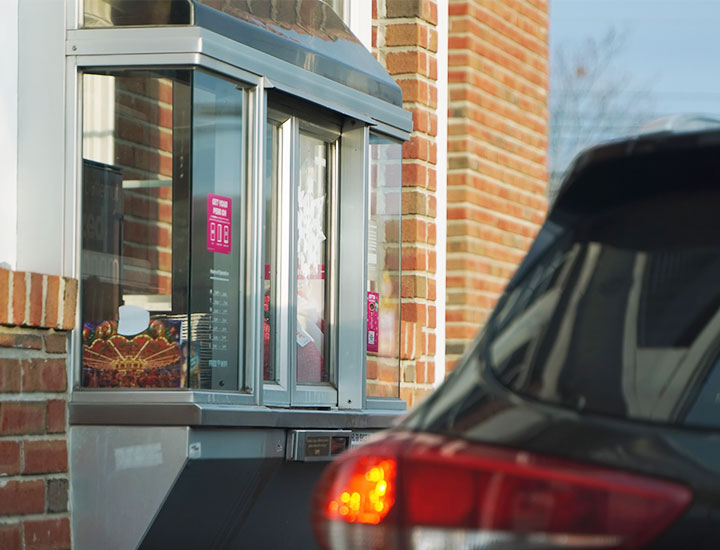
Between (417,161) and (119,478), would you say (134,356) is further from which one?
(417,161)

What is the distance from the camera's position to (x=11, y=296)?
4.30 metres

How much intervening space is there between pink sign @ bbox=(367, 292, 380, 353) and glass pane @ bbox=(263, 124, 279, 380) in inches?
29.3

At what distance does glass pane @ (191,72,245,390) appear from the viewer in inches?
181

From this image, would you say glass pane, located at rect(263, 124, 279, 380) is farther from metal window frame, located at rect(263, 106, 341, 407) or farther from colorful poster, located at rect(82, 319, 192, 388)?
colorful poster, located at rect(82, 319, 192, 388)

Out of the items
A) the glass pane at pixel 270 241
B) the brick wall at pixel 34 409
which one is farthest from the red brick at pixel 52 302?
the glass pane at pixel 270 241

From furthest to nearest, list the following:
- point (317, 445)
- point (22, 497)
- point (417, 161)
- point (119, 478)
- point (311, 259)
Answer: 1. point (417, 161)
2. point (311, 259)
3. point (317, 445)
4. point (119, 478)
5. point (22, 497)

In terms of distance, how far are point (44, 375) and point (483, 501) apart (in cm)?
304

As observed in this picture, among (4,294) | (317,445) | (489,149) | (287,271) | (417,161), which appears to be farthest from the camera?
(489,149)

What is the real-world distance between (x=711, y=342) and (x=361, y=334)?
145 inches

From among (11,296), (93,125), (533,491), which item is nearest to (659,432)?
(533,491)

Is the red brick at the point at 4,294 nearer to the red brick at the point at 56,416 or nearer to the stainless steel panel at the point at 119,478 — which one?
the red brick at the point at 56,416

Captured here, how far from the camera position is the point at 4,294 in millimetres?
4277

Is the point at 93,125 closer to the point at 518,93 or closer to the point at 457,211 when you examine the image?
the point at 457,211

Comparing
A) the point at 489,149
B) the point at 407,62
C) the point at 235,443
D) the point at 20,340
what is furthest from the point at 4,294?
the point at 489,149
